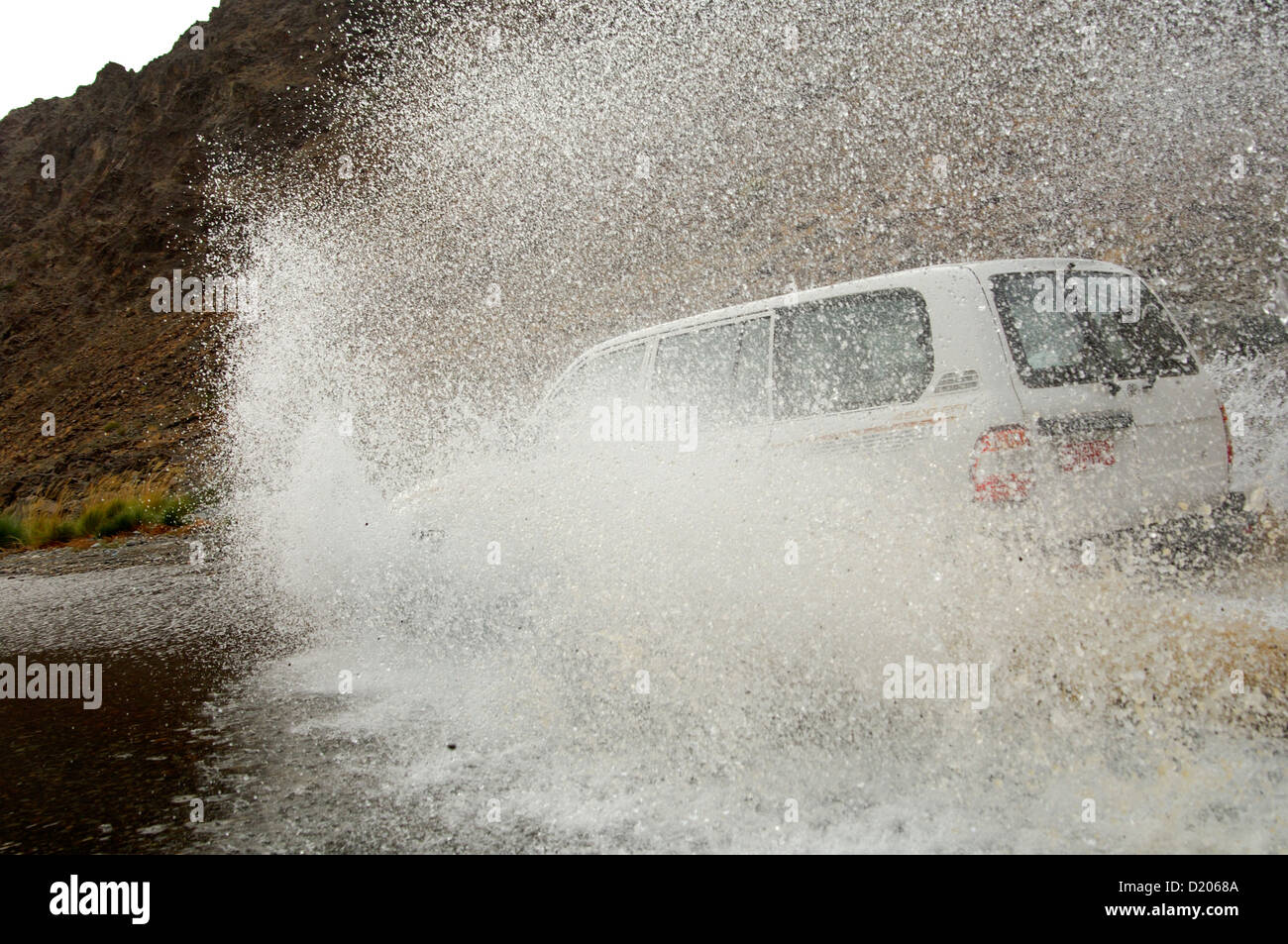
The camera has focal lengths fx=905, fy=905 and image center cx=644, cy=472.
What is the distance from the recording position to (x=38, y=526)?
14117mm

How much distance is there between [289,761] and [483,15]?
34198 millimetres

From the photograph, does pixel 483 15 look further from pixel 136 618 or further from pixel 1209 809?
pixel 1209 809

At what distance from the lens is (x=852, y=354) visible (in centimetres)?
416

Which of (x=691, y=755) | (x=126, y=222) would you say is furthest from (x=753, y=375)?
(x=126, y=222)

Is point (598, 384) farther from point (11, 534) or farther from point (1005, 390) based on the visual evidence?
point (11, 534)

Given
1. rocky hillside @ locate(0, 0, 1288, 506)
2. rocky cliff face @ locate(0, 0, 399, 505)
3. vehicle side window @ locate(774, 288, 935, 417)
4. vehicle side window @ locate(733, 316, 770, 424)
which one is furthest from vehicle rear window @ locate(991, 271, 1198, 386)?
rocky cliff face @ locate(0, 0, 399, 505)

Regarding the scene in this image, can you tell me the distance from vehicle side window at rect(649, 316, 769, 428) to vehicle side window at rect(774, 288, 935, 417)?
122 mm

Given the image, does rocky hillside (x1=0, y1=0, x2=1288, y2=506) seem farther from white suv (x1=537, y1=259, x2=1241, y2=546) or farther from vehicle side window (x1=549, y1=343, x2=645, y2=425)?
vehicle side window (x1=549, y1=343, x2=645, y2=425)

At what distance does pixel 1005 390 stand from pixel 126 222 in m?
37.8

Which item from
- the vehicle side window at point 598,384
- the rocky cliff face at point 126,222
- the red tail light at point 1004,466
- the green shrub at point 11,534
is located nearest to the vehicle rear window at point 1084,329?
the red tail light at point 1004,466

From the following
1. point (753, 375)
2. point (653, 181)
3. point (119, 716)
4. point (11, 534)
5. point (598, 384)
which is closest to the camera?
point (119, 716)

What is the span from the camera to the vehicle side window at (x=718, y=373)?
4559mm

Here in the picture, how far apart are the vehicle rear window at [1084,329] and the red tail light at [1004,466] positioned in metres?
0.27

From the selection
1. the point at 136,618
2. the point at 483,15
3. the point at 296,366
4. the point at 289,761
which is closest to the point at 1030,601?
the point at 289,761
